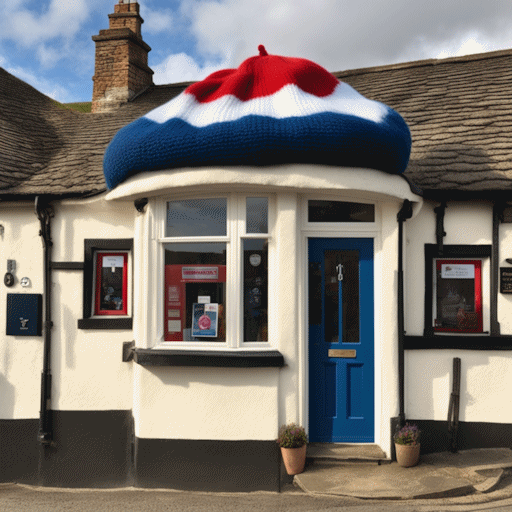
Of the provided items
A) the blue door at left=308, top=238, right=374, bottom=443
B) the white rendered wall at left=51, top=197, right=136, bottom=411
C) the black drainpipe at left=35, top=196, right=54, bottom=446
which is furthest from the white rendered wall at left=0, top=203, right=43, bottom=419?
the blue door at left=308, top=238, right=374, bottom=443

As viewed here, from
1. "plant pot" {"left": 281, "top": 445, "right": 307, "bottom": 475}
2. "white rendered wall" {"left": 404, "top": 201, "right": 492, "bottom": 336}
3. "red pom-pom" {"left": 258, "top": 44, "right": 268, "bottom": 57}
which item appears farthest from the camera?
"red pom-pom" {"left": 258, "top": 44, "right": 268, "bottom": 57}

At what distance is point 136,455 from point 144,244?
2.32 metres

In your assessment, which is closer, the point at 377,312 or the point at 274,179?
the point at 274,179

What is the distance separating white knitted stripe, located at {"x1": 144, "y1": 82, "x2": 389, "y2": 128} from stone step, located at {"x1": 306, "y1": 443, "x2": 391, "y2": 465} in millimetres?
3517

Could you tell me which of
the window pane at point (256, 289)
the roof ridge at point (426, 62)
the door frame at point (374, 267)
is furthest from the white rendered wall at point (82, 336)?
the roof ridge at point (426, 62)

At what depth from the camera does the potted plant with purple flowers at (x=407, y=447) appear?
521 centimetres

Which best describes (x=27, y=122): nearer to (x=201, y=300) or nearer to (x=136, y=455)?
(x=201, y=300)

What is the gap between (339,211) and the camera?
18.5ft

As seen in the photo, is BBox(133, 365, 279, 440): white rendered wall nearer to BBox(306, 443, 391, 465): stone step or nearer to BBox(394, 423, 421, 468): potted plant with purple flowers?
BBox(306, 443, 391, 465): stone step

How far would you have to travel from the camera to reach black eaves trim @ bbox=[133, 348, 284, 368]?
5184 millimetres

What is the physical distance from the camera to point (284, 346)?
5.29 meters

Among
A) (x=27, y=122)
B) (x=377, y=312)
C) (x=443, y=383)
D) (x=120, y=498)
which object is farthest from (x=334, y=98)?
(x=27, y=122)

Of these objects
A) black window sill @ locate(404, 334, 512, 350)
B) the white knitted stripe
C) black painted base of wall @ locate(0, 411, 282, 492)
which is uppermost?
the white knitted stripe

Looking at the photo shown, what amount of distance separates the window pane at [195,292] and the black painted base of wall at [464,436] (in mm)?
2485
